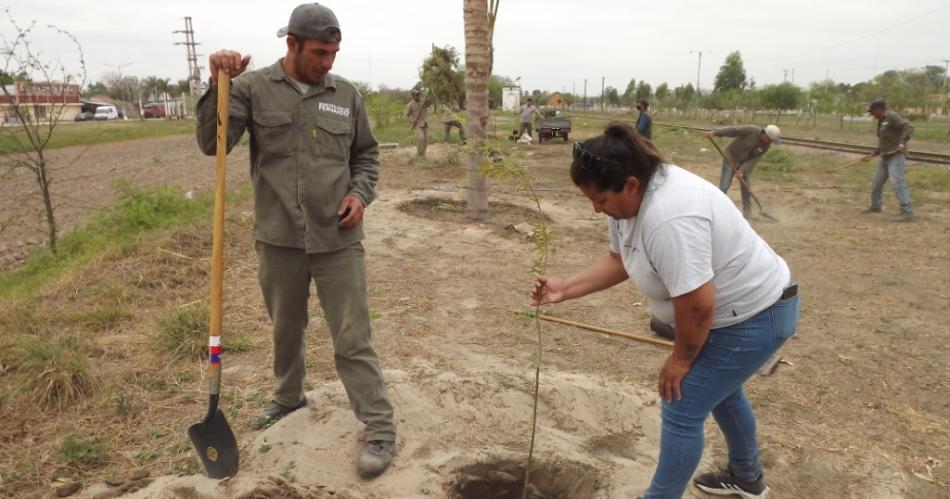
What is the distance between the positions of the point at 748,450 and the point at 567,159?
48.5 feet

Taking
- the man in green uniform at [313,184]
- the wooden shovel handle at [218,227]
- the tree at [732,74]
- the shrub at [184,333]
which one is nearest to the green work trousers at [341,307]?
the man in green uniform at [313,184]

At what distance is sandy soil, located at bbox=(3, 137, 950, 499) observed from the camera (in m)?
2.74

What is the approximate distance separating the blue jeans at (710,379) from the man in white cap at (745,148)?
6.84m

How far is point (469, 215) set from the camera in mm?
8172

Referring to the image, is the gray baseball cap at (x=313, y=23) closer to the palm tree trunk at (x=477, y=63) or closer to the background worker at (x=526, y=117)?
the palm tree trunk at (x=477, y=63)

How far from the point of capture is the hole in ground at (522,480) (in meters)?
2.79

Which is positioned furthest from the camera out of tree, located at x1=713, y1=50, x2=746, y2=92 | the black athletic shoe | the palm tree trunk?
tree, located at x1=713, y1=50, x2=746, y2=92

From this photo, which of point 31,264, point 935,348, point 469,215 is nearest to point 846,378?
point 935,348

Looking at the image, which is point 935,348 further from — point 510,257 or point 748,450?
point 510,257

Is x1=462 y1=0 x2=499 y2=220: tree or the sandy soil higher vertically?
x1=462 y1=0 x2=499 y2=220: tree

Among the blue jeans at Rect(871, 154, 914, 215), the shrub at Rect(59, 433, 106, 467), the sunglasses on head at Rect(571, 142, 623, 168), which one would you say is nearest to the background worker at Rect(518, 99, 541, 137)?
the blue jeans at Rect(871, 154, 914, 215)

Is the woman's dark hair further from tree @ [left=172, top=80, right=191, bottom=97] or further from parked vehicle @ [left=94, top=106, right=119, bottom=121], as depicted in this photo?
tree @ [left=172, top=80, right=191, bottom=97]

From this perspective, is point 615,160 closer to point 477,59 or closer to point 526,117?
point 477,59

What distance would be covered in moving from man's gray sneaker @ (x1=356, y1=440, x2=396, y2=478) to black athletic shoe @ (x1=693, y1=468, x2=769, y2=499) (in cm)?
136
